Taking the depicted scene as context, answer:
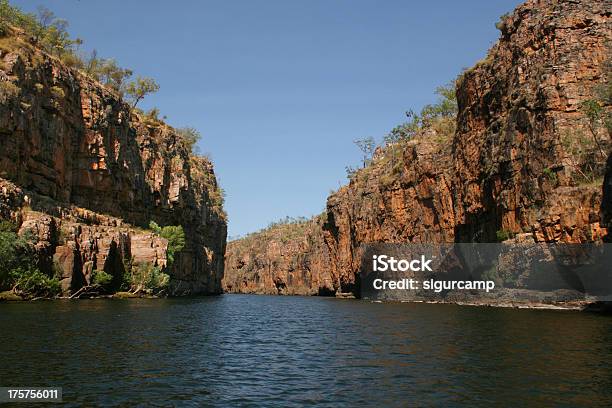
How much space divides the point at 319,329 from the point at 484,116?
60.1 metres

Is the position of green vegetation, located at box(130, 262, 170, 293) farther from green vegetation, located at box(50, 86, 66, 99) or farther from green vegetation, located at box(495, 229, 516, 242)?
green vegetation, located at box(495, 229, 516, 242)

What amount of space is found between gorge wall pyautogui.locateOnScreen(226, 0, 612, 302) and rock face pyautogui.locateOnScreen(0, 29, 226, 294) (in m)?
53.5

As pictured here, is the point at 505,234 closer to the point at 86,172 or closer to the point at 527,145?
the point at 527,145

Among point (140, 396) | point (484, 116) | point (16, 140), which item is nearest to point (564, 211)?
point (484, 116)

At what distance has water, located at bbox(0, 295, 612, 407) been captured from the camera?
841 inches

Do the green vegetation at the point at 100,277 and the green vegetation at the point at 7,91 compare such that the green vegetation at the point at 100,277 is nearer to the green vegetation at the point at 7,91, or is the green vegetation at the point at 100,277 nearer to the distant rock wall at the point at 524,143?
the green vegetation at the point at 7,91

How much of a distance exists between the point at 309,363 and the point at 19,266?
51.4 meters

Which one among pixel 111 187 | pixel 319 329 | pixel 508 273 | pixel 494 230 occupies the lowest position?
pixel 319 329

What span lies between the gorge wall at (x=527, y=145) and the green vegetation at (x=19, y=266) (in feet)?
201

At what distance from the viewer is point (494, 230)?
→ 8962 centimetres

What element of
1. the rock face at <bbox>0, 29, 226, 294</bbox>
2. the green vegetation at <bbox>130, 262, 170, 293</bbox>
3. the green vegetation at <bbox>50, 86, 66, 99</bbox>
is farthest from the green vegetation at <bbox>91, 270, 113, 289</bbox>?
the green vegetation at <bbox>50, 86, 66, 99</bbox>

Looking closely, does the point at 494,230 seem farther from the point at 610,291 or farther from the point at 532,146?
the point at 610,291

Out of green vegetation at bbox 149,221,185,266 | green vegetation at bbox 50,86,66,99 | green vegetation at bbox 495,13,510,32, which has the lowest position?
green vegetation at bbox 149,221,185,266

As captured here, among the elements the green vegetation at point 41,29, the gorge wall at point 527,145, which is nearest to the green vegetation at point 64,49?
the green vegetation at point 41,29
